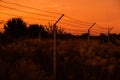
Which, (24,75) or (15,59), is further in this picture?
(15,59)

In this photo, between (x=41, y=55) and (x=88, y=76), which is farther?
(x=41, y=55)

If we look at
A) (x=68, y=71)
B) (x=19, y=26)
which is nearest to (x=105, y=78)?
(x=68, y=71)

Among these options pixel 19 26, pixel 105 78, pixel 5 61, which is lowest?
pixel 105 78

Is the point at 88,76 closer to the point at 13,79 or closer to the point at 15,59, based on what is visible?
the point at 15,59

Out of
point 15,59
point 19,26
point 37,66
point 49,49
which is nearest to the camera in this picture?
point 37,66

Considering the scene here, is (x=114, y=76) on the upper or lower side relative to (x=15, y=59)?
lower

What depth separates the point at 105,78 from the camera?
1614cm

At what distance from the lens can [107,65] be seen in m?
18.1

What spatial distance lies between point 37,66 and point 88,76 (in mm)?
2828

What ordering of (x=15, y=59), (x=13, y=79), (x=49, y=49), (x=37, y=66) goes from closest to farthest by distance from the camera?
1. (x=13, y=79)
2. (x=37, y=66)
3. (x=15, y=59)
4. (x=49, y=49)

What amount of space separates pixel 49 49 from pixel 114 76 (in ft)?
13.1

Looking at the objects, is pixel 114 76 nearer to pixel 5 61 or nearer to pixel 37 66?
pixel 37 66

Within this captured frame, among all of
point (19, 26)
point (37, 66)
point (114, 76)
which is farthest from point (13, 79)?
point (19, 26)

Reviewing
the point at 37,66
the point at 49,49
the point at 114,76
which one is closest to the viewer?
the point at 37,66
